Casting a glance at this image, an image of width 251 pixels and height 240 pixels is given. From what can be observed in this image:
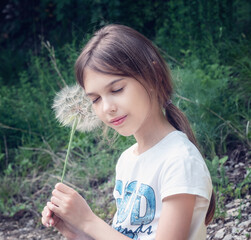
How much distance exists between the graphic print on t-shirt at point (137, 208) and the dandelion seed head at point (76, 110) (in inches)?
13.8

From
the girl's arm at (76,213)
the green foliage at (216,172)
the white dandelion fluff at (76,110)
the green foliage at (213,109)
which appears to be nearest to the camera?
the girl's arm at (76,213)

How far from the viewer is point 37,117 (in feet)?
13.6

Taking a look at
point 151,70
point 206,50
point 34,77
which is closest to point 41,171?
point 34,77

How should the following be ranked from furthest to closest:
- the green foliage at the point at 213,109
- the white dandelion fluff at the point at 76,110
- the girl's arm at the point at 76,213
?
the green foliage at the point at 213,109, the white dandelion fluff at the point at 76,110, the girl's arm at the point at 76,213

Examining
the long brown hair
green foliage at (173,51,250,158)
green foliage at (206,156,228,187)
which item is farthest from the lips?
green foliage at (173,51,250,158)

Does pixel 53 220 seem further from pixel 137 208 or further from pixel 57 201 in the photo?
pixel 137 208

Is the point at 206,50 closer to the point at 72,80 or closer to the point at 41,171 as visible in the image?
the point at 72,80

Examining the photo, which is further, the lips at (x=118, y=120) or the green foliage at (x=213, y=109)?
the green foliage at (x=213, y=109)

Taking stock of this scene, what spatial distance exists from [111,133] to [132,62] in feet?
5.01

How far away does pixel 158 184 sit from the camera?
1.65 meters

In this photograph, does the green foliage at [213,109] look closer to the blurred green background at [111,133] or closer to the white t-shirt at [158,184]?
the blurred green background at [111,133]

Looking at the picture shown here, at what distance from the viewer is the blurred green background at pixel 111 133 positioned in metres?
3.17

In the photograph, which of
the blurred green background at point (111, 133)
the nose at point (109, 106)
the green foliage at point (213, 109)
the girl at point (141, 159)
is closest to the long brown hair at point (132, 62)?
the girl at point (141, 159)

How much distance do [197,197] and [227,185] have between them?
1273mm
